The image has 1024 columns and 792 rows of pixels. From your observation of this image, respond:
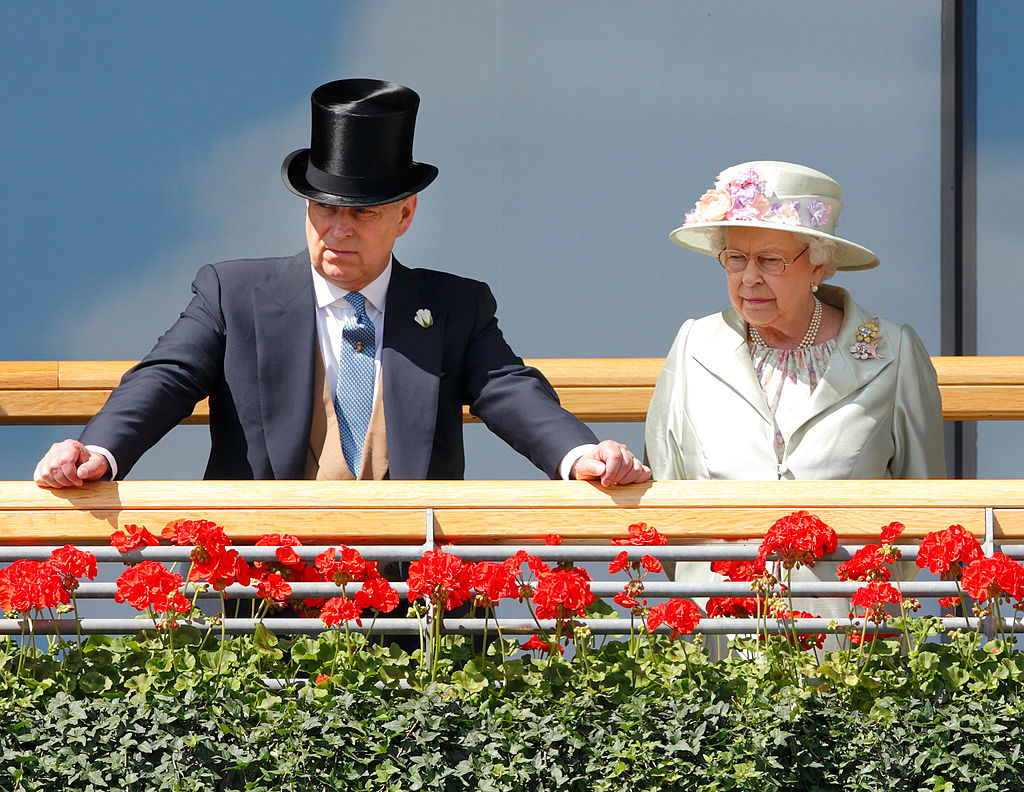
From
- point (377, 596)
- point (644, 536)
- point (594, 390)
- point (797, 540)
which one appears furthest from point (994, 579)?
point (594, 390)

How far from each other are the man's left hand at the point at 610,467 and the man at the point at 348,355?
12cm

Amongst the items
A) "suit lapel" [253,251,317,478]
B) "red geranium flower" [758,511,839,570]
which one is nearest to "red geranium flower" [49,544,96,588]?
"suit lapel" [253,251,317,478]

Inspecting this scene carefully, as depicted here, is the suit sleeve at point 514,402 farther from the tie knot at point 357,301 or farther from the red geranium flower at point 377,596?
the red geranium flower at point 377,596

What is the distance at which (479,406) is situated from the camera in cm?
362

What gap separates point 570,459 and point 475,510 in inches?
13.5

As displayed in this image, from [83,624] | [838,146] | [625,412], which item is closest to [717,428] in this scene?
[625,412]

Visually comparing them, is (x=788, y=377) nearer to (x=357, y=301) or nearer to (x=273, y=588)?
(x=357, y=301)

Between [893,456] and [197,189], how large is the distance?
10.3ft

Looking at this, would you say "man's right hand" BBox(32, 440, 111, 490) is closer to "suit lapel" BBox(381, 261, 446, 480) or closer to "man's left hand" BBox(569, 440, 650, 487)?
"suit lapel" BBox(381, 261, 446, 480)

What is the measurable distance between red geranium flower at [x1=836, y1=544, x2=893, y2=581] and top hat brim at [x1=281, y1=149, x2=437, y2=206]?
1.37 m

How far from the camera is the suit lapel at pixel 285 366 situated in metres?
3.53

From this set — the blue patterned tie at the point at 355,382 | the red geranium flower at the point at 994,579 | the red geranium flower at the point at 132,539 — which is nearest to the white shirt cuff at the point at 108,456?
the red geranium flower at the point at 132,539

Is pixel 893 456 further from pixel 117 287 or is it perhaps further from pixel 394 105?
pixel 117 287

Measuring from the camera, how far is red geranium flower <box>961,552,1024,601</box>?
282 cm
